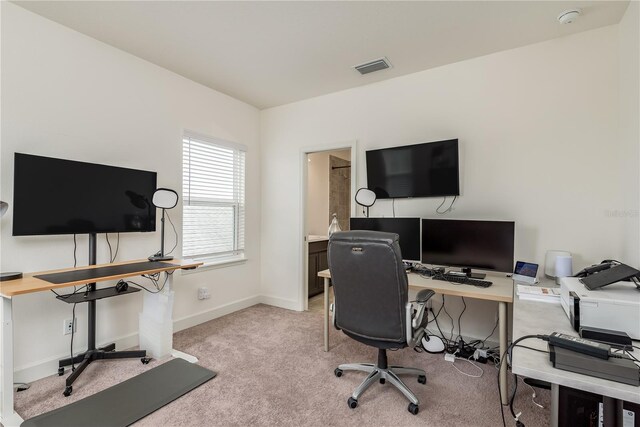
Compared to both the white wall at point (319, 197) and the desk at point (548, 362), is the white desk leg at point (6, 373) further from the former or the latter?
the white wall at point (319, 197)

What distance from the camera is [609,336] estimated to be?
1200 millimetres

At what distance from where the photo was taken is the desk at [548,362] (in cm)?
92

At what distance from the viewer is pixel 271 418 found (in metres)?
1.86

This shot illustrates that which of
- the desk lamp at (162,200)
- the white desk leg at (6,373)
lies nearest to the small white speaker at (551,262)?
the desk lamp at (162,200)

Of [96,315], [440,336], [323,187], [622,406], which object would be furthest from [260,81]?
[622,406]

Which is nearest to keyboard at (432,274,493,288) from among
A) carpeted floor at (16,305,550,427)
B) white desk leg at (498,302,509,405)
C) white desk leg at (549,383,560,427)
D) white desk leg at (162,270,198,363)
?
white desk leg at (498,302,509,405)

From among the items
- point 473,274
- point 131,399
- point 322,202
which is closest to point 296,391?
point 131,399

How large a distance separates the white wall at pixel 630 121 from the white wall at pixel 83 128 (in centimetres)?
372

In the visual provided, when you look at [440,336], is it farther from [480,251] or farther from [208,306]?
[208,306]

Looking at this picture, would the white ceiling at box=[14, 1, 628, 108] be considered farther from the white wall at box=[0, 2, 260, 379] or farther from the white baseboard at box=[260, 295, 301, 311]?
the white baseboard at box=[260, 295, 301, 311]

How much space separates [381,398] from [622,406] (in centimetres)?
132

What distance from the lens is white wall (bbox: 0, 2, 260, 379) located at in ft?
7.17

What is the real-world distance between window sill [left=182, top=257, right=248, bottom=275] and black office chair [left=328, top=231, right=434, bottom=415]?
2.03 metres

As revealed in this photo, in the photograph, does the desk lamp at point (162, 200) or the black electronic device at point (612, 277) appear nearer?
the black electronic device at point (612, 277)
